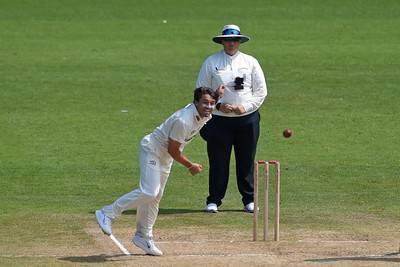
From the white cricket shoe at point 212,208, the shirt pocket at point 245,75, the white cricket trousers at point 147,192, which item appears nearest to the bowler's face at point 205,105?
the white cricket trousers at point 147,192

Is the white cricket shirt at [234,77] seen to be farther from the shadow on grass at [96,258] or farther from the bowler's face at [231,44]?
the shadow on grass at [96,258]

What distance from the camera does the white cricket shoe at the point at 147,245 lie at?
37.7 feet

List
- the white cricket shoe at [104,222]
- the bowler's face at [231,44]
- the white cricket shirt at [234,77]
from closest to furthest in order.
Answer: the white cricket shoe at [104,222] → the white cricket shirt at [234,77] → the bowler's face at [231,44]

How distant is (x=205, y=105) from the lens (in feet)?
37.0

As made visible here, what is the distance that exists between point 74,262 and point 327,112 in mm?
11069

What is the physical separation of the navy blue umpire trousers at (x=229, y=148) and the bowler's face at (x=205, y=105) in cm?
262

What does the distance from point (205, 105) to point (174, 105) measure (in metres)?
10.7

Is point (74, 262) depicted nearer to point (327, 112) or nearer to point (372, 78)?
point (327, 112)

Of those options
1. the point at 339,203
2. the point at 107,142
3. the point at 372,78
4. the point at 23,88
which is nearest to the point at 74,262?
the point at 339,203

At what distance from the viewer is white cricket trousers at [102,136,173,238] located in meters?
11.4

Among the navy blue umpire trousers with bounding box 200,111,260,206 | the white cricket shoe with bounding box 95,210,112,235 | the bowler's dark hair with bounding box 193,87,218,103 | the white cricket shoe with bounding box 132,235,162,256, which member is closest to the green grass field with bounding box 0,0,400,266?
the navy blue umpire trousers with bounding box 200,111,260,206

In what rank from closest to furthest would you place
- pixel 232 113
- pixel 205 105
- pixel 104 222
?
1. pixel 205 105
2. pixel 104 222
3. pixel 232 113

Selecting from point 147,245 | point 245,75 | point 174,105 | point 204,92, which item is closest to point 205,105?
point 204,92

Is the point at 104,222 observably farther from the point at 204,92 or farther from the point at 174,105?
the point at 174,105
